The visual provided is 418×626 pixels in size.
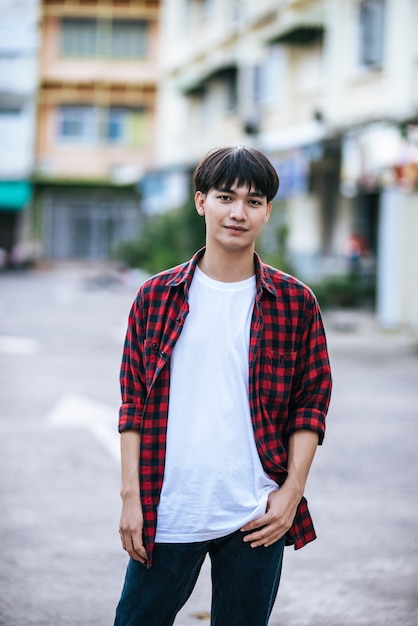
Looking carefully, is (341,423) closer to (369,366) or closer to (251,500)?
(369,366)

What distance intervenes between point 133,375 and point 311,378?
0.48m

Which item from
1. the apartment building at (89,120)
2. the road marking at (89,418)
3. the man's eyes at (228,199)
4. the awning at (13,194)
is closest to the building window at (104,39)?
the apartment building at (89,120)

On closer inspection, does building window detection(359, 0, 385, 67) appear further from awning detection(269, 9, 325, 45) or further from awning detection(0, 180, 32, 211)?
awning detection(0, 180, 32, 211)

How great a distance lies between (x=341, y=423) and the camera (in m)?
9.01

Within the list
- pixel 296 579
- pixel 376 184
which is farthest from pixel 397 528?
pixel 376 184

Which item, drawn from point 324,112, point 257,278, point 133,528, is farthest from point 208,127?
point 133,528

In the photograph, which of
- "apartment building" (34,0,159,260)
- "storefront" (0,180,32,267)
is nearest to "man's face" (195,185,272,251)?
"storefront" (0,180,32,267)

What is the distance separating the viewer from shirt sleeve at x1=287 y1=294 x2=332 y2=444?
2721mm

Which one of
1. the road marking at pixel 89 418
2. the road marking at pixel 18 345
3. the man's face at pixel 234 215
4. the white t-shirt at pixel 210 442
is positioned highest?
the man's face at pixel 234 215

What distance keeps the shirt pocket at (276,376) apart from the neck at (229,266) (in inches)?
8.4

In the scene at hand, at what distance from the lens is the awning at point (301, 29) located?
2264 centimetres

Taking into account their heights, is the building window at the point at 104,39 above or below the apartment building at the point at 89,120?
above

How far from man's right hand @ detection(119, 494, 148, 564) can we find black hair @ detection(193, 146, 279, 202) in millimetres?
848

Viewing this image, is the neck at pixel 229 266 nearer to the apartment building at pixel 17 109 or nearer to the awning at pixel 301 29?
Result: the awning at pixel 301 29
